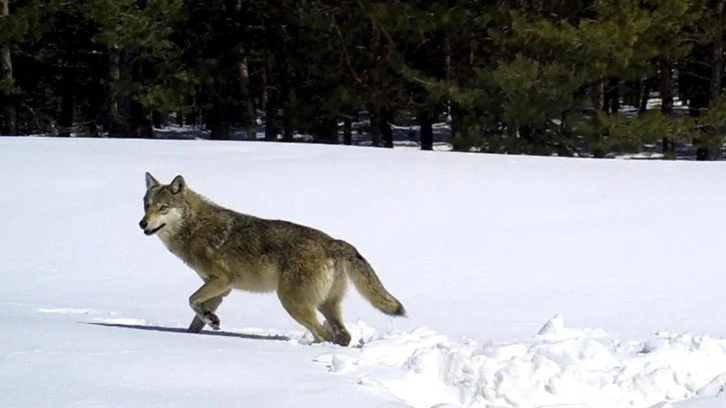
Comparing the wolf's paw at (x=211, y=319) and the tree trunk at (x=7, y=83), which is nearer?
the wolf's paw at (x=211, y=319)

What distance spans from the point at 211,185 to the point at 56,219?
7.63 feet

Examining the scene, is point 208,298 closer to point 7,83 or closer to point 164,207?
point 164,207

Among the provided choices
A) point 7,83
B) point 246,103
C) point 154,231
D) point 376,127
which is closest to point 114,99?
point 7,83

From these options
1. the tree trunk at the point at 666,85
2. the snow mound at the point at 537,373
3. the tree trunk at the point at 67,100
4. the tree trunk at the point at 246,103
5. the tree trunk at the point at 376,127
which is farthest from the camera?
the tree trunk at the point at 67,100

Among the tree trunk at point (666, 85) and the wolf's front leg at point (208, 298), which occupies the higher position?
the tree trunk at point (666, 85)

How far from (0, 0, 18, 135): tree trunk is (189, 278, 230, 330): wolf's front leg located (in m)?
21.4

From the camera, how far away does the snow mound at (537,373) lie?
15.6 ft

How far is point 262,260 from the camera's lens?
662 cm

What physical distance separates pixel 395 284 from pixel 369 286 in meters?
3.02

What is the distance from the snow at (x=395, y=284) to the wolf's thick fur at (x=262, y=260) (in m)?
0.24

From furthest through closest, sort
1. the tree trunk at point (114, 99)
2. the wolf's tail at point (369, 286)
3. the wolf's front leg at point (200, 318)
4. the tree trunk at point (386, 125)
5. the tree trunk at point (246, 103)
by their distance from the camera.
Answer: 1. the tree trunk at point (246, 103)
2. the tree trunk at point (386, 125)
3. the tree trunk at point (114, 99)
4. the wolf's front leg at point (200, 318)
5. the wolf's tail at point (369, 286)

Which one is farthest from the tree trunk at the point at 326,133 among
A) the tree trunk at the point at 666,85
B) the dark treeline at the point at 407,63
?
the tree trunk at the point at 666,85

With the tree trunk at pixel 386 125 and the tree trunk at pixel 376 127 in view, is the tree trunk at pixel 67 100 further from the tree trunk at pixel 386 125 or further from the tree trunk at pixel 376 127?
the tree trunk at pixel 386 125

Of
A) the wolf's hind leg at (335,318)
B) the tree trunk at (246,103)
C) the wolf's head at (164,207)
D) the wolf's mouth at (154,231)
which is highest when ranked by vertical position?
the tree trunk at (246,103)
